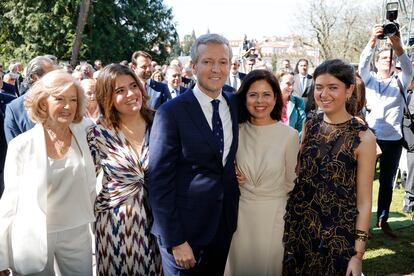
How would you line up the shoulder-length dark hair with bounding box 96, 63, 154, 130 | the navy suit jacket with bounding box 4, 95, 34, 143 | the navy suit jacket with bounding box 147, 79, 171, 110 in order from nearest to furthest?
the shoulder-length dark hair with bounding box 96, 63, 154, 130 < the navy suit jacket with bounding box 4, 95, 34, 143 < the navy suit jacket with bounding box 147, 79, 171, 110

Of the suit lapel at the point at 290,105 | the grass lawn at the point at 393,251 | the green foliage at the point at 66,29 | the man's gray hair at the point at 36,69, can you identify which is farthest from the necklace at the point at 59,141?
the green foliage at the point at 66,29

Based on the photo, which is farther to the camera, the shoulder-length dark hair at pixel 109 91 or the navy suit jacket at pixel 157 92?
the navy suit jacket at pixel 157 92

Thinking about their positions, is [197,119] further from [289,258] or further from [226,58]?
[289,258]

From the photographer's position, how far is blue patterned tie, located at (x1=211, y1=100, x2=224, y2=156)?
7.93 feet

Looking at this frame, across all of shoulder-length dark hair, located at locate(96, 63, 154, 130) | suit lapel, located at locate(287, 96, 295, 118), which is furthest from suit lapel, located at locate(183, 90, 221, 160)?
suit lapel, located at locate(287, 96, 295, 118)

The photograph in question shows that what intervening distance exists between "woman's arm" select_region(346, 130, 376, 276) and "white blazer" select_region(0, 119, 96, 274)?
6.14 ft

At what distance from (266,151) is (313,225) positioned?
1.86 feet

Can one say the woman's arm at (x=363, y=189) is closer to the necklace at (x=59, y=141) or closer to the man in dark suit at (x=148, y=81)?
the necklace at (x=59, y=141)

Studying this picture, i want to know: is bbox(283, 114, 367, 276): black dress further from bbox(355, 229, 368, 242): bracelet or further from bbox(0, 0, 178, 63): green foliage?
bbox(0, 0, 178, 63): green foliage

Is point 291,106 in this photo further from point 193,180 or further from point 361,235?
point 193,180

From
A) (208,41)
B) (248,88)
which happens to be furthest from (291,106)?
(208,41)

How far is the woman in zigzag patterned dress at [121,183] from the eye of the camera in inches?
102

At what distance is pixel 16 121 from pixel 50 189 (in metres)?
1.52

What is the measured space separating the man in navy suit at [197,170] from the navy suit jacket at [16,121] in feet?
6.18
